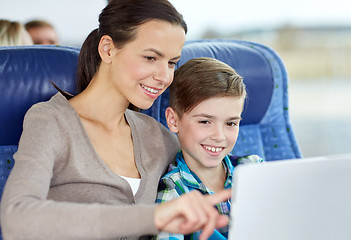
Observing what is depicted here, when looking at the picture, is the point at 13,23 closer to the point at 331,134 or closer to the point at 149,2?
the point at 149,2

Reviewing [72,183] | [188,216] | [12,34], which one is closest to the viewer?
[188,216]

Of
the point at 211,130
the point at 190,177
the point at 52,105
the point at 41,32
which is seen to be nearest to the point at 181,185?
the point at 190,177

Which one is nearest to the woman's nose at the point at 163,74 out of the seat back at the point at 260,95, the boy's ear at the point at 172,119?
the boy's ear at the point at 172,119

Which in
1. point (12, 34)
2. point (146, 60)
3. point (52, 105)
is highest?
point (146, 60)

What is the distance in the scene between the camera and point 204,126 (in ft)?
4.49

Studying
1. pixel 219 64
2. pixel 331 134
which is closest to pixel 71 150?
pixel 219 64

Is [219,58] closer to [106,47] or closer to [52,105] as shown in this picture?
[106,47]

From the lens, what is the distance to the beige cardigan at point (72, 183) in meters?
0.84

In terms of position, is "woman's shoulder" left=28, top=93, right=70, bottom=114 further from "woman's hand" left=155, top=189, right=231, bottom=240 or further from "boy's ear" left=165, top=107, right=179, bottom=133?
"woman's hand" left=155, top=189, right=231, bottom=240

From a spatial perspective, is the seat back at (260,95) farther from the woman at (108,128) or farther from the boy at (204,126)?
the woman at (108,128)

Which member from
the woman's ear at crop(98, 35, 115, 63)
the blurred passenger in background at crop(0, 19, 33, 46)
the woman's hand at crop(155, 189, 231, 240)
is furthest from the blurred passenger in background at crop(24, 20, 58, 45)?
the woman's hand at crop(155, 189, 231, 240)

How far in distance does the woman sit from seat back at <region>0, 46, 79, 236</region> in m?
0.09

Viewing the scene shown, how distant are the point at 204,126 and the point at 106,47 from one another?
35cm

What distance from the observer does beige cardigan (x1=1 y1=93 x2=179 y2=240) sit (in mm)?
840
